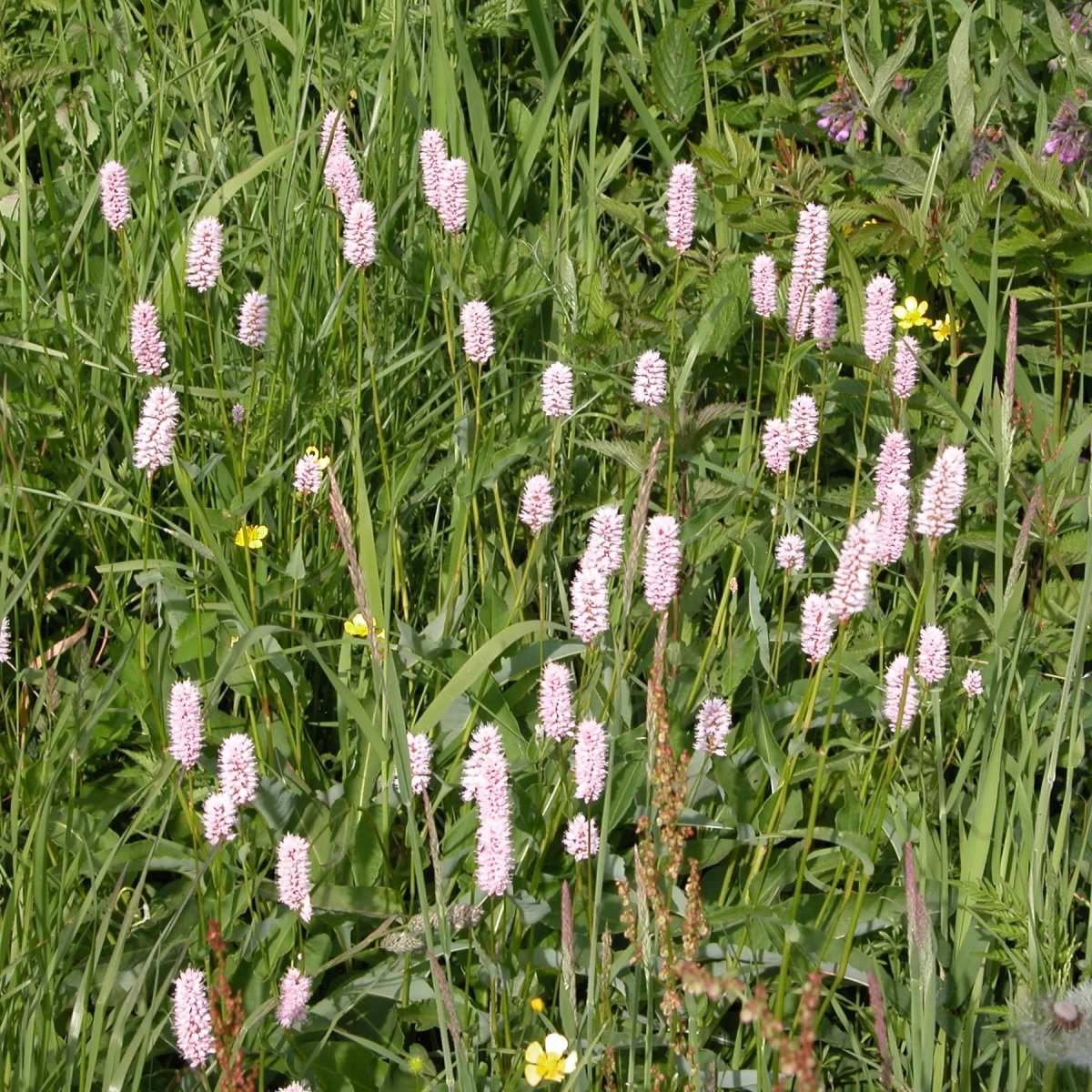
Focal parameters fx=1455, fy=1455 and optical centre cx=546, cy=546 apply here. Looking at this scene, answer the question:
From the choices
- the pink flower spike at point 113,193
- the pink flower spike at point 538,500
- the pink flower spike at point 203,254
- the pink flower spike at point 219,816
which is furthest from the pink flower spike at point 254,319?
the pink flower spike at point 219,816

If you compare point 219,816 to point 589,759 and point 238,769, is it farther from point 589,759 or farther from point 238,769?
point 589,759

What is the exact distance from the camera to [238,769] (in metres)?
1.50

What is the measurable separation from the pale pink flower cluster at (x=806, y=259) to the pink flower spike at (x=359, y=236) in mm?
606

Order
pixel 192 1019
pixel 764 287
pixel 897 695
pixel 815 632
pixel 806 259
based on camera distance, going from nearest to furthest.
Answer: pixel 192 1019
pixel 815 632
pixel 897 695
pixel 806 259
pixel 764 287

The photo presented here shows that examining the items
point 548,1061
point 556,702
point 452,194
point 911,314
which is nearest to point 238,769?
point 556,702

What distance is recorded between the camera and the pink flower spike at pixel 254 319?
2.05 m

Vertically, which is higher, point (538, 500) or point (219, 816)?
point (538, 500)

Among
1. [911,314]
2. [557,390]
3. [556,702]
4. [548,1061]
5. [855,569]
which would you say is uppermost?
[855,569]

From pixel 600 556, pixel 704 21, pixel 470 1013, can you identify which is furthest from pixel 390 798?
pixel 704 21

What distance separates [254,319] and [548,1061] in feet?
3.60

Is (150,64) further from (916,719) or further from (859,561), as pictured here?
(859,561)

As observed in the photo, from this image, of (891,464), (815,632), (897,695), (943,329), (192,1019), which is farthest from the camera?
(943,329)

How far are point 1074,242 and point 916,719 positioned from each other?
101 centimetres

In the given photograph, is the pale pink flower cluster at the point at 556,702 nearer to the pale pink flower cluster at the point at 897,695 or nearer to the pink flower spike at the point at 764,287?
the pale pink flower cluster at the point at 897,695
